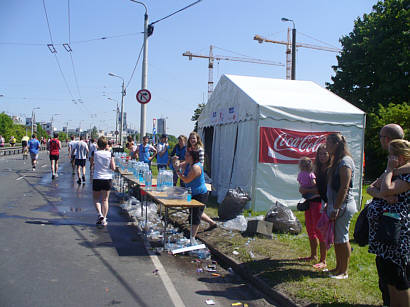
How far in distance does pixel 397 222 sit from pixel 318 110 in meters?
7.23

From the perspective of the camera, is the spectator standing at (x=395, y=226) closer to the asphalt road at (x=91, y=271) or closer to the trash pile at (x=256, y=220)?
the asphalt road at (x=91, y=271)

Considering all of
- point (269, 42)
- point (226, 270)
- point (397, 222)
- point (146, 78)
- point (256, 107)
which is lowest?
point (226, 270)

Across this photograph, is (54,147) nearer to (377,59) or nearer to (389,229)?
(389,229)

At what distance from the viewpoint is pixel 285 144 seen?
10078mm

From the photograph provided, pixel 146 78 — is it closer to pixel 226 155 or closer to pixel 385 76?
pixel 226 155

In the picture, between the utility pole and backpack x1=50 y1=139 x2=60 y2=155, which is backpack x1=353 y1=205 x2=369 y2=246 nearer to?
the utility pole

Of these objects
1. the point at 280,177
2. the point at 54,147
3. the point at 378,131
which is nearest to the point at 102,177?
the point at 280,177

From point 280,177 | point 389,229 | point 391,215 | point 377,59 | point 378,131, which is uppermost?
point 377,59

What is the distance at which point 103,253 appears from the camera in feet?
19.9

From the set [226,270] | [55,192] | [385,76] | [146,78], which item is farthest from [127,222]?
[385,76]

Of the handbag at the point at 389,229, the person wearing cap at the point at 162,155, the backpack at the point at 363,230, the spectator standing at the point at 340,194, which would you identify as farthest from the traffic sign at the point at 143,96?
the handbag at the point at 389,229

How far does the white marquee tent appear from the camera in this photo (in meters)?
9.81

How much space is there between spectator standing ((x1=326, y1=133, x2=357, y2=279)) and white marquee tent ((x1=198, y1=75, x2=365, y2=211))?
4800 mm

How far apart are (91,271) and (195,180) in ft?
7.59
